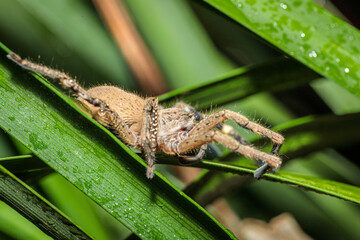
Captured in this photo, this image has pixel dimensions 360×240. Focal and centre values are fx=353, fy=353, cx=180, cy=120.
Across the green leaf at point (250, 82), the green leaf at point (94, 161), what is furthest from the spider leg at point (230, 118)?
the green leaf at point (94, 161)

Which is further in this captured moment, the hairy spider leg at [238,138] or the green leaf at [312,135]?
the green leaf at [312,135]

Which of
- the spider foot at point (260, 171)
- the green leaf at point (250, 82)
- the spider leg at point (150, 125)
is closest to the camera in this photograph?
the spider foot at point (260, 171)

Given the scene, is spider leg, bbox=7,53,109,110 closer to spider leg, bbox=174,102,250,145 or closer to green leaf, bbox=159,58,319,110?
green leaf, bbox=159,58,319,110

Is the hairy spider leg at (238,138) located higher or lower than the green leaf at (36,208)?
higher

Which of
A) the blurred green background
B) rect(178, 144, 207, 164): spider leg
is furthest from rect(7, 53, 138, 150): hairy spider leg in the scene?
the blurred green background

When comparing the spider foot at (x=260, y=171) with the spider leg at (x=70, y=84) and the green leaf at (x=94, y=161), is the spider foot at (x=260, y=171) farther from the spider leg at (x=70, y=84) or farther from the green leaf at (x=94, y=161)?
the spider leg at (x=70, y=84)

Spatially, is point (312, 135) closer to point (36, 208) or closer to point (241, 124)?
point (241, 124)
